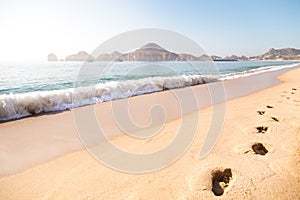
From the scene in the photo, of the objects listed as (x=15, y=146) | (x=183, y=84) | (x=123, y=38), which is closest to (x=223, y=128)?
(x=123, y=38)

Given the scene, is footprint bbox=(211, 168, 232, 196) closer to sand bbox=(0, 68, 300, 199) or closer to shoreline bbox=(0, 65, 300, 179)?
sand bbox=(0, 68, 300, 199)

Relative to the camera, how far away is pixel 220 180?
2301mm

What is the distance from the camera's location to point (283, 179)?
83.0 inches

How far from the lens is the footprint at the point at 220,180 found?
2.11 metres

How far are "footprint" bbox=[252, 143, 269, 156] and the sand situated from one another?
0.07 meters

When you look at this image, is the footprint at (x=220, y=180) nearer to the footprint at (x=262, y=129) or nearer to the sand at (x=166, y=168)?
the sand at (x=166, y=168)

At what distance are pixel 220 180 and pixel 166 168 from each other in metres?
0.66

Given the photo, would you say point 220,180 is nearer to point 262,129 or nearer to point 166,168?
point 166,168

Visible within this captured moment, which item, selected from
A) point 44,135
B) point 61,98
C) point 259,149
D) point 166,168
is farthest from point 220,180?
point 61,98

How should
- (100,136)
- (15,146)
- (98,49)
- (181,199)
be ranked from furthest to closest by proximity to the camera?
(98,49)
(100,136)
(15,146)
(181,199)

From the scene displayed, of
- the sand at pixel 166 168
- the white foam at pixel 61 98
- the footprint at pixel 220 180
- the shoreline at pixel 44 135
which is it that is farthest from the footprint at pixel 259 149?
the white foam at pixel 61 98

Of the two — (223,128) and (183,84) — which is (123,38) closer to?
(223,128)

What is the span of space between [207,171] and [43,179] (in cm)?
Answer: 202

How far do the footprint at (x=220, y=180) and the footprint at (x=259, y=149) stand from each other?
2.48ft
